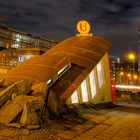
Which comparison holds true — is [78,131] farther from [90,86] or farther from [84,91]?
[90,86]

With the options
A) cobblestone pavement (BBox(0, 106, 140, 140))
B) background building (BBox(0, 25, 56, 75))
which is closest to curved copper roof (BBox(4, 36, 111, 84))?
cobblestone pavement (BBox(0, 106, 140, 140))

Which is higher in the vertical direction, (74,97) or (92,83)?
(92,83)

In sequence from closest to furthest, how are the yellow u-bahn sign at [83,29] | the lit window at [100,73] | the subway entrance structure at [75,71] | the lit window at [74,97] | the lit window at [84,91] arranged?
the subway entrance structure at [75,71] < the lit window at [74,97] < the lit window at [84,91] < the lit window at [100,73] < the yellow u-bahn sign at [83,29]

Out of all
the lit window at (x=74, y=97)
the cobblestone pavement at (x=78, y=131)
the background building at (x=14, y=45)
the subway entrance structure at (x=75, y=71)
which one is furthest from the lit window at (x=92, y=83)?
the background building at (x=14, y=45)

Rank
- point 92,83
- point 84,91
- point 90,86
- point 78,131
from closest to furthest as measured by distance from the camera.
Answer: point 78,131 < point 84,91 < point 90,86 < point 92,83

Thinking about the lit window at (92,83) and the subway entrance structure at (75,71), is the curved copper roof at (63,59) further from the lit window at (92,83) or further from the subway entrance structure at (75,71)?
the lit window at (92,83)

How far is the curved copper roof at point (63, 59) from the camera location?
15138 millimetres

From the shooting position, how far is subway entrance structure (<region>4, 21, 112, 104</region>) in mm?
14844

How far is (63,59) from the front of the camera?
17266mm

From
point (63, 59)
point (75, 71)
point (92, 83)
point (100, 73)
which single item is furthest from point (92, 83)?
point (63, 59)

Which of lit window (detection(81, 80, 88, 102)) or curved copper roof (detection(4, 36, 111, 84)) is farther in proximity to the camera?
lit window (detection(81, 80, 88, 102))

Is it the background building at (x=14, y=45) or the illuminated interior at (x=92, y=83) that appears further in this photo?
the background building at (x=14, y=45)

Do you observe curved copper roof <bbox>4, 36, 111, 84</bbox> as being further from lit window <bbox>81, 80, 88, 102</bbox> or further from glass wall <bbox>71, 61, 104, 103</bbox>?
lit window <bbox>81, 80, 88, 102</bbox>

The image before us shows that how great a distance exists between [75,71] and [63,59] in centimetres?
142
